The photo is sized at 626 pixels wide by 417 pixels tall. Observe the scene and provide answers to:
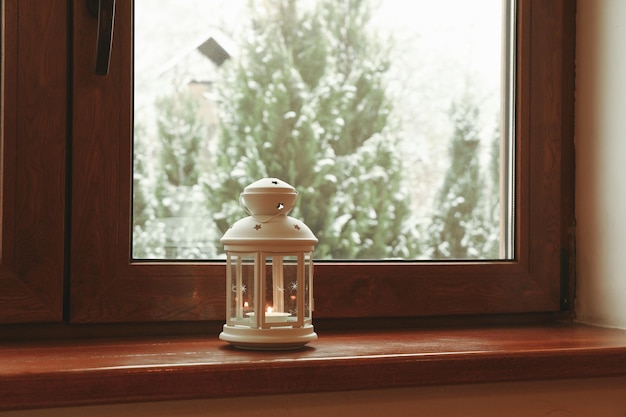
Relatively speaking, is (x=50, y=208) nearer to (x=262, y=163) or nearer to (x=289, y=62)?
(x=262, y=163)

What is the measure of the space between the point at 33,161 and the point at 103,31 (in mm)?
214

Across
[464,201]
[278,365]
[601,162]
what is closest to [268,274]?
[278,365]

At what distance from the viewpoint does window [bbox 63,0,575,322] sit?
4.04 ft

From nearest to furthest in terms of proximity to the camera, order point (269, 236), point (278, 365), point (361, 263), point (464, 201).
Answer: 1. point (278, 365)
2. point (269, 236)
3. point (361, 263)
4. point (464, 201)

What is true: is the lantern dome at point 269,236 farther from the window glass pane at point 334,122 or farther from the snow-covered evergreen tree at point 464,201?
the snow-covered evergreen tree at point 464,201

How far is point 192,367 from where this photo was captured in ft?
3.30

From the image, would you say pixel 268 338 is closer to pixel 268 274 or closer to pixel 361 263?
pixel 268 274

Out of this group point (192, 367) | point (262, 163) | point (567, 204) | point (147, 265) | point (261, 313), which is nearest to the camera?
point (192, 367)

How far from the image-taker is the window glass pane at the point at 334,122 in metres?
1.34

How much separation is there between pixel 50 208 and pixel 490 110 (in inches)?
31.6

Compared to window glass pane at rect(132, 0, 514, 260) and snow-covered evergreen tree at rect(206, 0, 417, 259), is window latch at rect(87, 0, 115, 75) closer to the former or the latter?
window glass pane at rect(132, 0, 514, 260)

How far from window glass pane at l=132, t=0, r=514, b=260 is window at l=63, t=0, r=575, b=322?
0.14 feet

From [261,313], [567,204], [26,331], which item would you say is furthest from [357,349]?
[567,204]

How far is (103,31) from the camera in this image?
1155 millimetres
